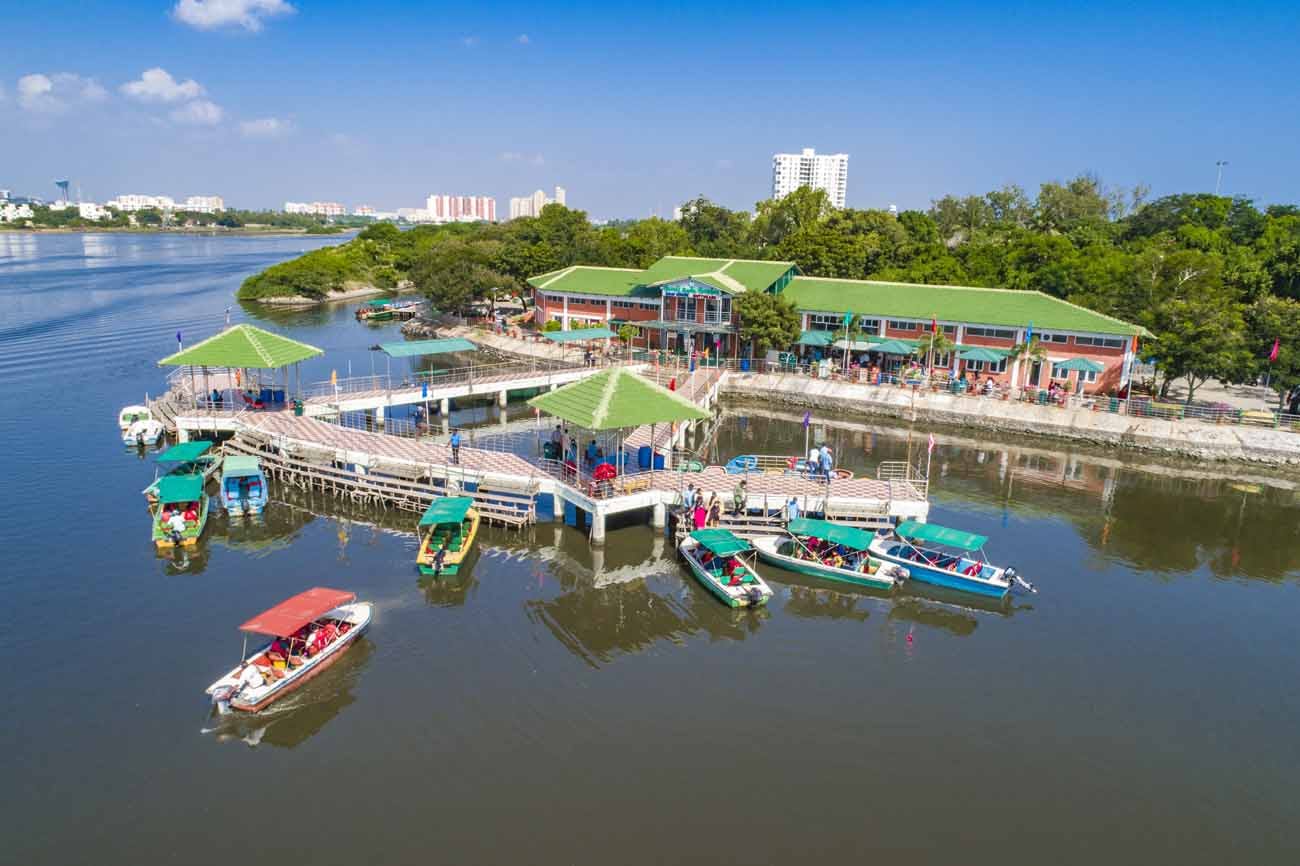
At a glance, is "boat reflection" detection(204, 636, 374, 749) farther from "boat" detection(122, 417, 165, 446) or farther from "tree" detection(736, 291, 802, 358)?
"tree" detection(736, 291, 802, 358)

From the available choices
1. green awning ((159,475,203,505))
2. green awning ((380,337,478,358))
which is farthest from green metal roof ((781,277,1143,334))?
green awning ((159,475,203,505))

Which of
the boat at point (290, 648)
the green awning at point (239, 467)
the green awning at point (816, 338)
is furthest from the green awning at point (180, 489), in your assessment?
the green awning at point (816, 338)

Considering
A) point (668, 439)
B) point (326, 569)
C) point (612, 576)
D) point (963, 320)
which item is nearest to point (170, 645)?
point (326, 569)

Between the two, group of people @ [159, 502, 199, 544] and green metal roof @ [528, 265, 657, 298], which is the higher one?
green metal roof @ [528, 265, 657, 298]

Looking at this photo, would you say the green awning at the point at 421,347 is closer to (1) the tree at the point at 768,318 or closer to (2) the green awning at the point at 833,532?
(1) the tree at the point at 768,318

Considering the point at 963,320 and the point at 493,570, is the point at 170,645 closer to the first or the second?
the point at 493,570

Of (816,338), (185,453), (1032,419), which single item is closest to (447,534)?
(185,453)
